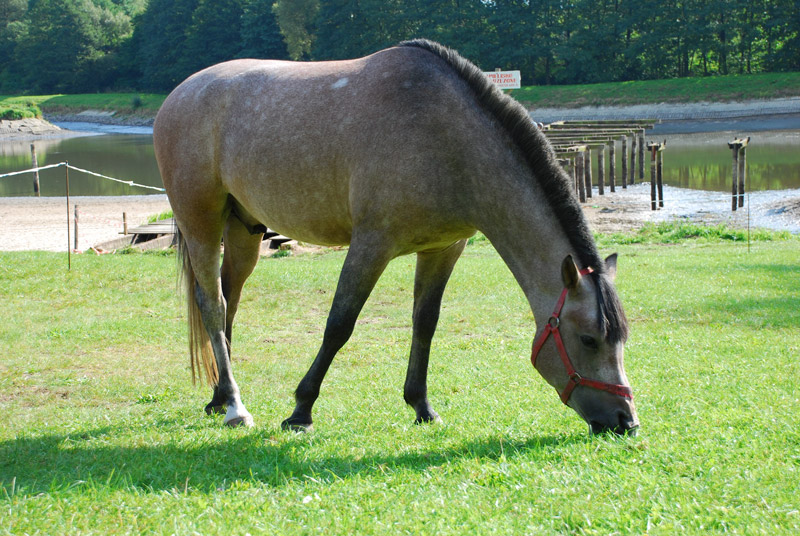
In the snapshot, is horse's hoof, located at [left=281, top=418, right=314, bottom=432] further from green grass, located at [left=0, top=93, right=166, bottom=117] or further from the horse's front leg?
green grass, located at [left=0, top=93, right=166, bottom=117]

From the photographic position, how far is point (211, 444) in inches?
189

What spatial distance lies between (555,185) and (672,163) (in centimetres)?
3779

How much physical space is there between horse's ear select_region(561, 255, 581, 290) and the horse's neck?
0.42ft

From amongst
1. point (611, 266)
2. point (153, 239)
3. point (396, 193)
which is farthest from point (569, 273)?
point (153, 239)

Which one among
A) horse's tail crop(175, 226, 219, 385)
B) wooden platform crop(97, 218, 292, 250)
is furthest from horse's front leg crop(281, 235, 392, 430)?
wooden platform crop(97, 218, 292, 250)

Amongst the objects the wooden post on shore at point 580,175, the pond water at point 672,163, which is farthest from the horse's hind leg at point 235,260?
the pond water at point 672,163

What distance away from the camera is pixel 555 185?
4430 mm

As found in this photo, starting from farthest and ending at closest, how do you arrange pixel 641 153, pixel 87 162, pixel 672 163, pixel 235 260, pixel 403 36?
1. pixel 403 36
2. pixel 87 162
3. pixel 672 163
4. pixel 641 153
5. pixel 235 260

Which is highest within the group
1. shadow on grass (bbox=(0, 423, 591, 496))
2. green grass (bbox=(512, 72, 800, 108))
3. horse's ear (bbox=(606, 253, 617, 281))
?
green grass (bbox=(512, 72, 800, 108))

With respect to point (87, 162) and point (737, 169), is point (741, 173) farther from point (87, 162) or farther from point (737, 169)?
point (87, 162)

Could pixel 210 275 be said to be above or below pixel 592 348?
above

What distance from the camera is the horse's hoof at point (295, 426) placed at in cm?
498

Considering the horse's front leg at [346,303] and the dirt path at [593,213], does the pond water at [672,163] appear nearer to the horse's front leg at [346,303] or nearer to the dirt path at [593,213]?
the dirt path at [593,213]

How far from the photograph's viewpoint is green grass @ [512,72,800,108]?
54656 millimetres
